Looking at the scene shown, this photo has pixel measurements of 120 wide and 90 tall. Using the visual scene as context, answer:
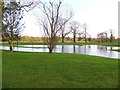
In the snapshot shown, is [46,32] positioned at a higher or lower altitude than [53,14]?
lower

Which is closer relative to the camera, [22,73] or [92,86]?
[92,86]

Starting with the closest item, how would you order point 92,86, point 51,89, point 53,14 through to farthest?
point 51,89 < point 92,86 < point 53,14

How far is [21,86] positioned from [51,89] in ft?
3.04

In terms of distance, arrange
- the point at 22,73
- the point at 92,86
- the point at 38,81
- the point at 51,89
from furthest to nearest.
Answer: the point at 22,73 → the point at 38,81 → the point at 92,86 → the point at 51,89

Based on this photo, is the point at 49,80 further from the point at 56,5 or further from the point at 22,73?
the point at 56,5

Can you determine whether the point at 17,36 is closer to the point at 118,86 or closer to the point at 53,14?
the point at 53,14

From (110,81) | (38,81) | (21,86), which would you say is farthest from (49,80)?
(110,81)

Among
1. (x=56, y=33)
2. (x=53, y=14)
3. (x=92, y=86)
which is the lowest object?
(x=92, y=86)

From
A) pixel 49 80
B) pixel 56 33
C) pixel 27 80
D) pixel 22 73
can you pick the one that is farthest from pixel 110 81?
pixel 56 33

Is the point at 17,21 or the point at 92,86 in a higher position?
the point at 17,21

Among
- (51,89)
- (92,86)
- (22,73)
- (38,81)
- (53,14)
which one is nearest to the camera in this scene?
(51,89)

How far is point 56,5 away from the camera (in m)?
28.6

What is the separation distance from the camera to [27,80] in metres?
7.68

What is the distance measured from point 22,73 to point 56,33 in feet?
65.2
